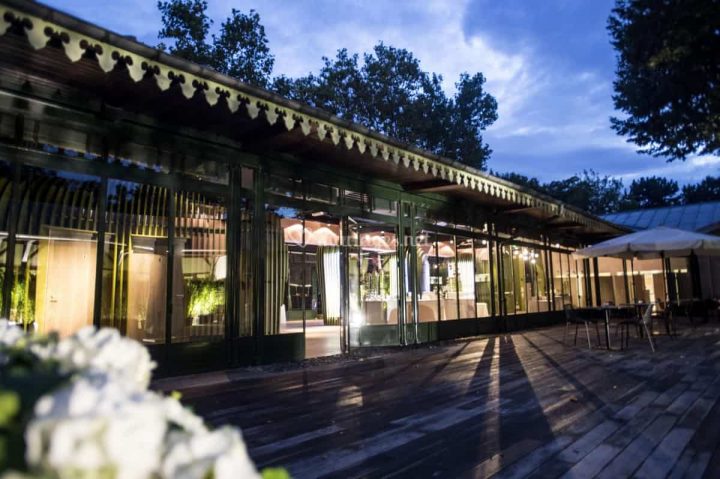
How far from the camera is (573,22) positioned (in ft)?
183

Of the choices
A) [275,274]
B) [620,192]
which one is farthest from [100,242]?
[620,192]

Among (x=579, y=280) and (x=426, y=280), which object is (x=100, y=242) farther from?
(x=579, y=280)

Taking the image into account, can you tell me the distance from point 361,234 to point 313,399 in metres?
4.07

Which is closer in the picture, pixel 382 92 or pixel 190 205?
pixel 190 205

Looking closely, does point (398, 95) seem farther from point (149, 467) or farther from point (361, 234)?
point (149, 467)

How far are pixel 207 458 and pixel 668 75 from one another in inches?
627

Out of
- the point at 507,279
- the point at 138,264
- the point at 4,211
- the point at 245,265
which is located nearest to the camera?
the point at 4,211

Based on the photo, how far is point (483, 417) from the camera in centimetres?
358

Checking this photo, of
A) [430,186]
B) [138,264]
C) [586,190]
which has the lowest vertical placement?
[138,264]

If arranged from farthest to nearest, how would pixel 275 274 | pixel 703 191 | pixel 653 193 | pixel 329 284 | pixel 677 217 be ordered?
1. pixel 653 193
2. pixel 703 191
3. pixel 677 217
4. pixel 329 284
5. pixel 275 274

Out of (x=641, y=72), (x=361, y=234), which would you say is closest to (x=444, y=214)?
(x=361, y=234)

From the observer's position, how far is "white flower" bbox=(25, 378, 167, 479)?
1.51 ft

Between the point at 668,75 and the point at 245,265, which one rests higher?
the point at 668,75

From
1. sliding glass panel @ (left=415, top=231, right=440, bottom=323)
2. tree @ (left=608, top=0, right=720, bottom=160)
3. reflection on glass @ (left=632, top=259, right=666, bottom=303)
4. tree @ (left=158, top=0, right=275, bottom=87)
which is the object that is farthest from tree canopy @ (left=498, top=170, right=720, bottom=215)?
sliding glass panel @ (left=415, top=231, right=440, bottom=323)
